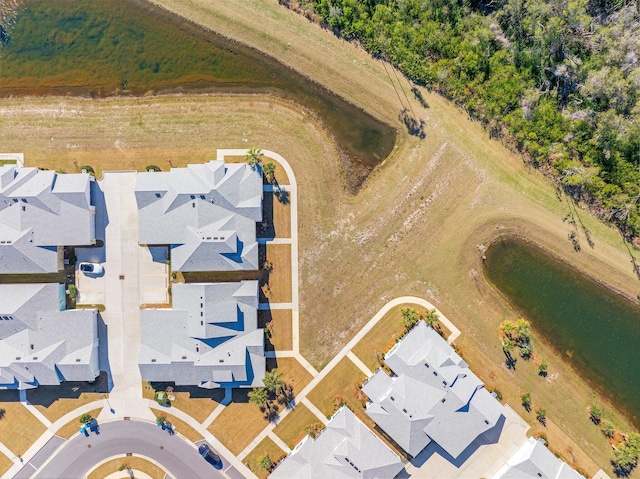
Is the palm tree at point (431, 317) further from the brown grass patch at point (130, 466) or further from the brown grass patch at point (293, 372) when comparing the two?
the brown grass patch at point (130, 466)

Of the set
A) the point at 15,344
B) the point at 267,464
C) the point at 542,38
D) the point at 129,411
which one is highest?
the point at 15,344

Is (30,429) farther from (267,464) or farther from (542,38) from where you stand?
(542,38)

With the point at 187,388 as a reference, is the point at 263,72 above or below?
above

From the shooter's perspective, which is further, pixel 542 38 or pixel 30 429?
pixel 30 429

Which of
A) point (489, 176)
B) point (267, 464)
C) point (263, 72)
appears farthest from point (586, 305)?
point (263, 72)

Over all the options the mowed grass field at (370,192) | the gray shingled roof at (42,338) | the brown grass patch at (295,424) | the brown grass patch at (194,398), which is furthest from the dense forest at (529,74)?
the brown grass patch at (194,398)

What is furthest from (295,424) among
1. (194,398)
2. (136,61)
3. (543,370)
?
→ (136,61)
